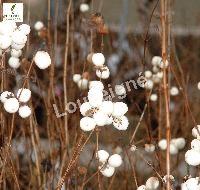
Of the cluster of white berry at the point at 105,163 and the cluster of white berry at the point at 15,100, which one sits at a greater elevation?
the cluster of white berry at the point at 15,100

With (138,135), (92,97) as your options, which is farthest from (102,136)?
(92,97)

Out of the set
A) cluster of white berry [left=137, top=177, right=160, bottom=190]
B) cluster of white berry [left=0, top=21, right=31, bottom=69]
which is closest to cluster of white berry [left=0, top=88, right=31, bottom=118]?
cluster of white berry [left=0, top=21, right=31, bottom=69]

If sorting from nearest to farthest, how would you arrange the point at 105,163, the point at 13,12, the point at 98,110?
the point at 98,110 < the point at 105,163 < the point at 13,12

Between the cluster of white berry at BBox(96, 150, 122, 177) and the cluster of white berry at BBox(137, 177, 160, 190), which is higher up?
the cluster of white berry at BBox(96, 150, 122, 177)

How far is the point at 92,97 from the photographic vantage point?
4.95ft

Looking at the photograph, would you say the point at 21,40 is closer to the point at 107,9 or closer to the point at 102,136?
the point at 102,136

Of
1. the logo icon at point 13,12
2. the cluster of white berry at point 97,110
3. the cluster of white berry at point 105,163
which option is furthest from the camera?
the logo icon at point 13,12

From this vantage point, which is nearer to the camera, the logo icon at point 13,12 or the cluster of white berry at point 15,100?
the cluster of white berry at point 15,100

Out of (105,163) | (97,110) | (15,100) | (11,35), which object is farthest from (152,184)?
(11,35)

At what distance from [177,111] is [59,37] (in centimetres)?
104

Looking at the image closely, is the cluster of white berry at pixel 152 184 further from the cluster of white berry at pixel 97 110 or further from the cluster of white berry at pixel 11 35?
the cluster of white berry at pixel 11 35

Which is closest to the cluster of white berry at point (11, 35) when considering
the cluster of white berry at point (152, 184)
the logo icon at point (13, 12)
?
the logo icon at point (13, 12)

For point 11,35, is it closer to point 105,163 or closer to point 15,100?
point 15,100

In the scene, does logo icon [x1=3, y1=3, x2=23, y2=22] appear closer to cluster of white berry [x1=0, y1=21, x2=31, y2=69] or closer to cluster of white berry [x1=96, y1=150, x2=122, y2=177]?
cluster of white berry [x1=0, y1=21, x2=31, y2=69]
